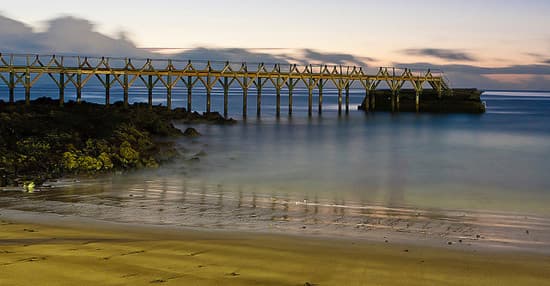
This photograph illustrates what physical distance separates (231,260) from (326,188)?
307 inches

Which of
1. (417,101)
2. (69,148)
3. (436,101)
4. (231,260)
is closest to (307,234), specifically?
(231,260)

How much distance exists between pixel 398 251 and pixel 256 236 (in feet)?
5.68

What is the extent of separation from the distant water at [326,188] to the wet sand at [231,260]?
1337 millimetres

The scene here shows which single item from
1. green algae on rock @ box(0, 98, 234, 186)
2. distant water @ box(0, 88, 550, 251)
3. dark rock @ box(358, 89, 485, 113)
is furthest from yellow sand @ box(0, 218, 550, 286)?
dark rock @ box(358, 89, 485, 113)

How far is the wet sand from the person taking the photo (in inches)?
183

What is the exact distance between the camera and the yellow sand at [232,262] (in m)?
4.65

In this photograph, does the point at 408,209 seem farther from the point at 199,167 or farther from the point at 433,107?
the point at 433,107

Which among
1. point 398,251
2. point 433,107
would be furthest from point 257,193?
point 433,107

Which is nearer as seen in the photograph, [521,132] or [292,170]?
[292,170]

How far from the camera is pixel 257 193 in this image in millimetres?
11742

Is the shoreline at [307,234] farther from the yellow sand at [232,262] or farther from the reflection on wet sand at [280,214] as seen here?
the yellow sand at [232,262]

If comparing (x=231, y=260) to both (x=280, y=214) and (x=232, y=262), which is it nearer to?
(x=232, y=262)

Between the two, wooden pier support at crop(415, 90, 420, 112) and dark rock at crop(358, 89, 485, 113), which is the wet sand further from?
dark rock at crop(358, 89, 485, 113)

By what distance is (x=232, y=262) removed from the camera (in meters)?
5.29
